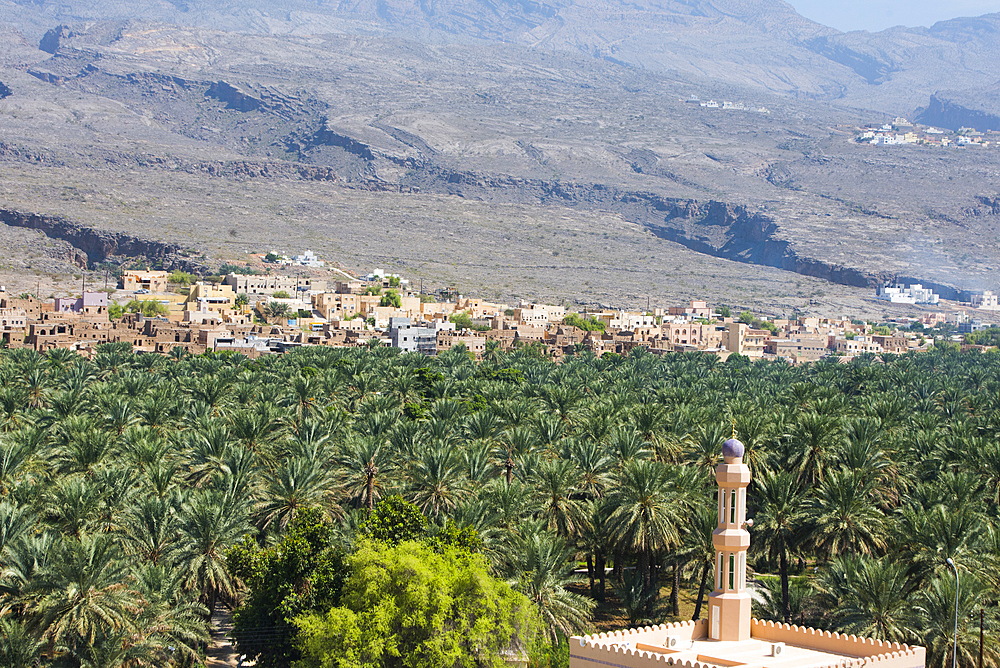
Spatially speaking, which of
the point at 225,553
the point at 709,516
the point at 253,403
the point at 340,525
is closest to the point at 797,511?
the point at 709,516

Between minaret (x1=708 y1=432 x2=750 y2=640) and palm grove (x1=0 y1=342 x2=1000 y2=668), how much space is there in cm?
770

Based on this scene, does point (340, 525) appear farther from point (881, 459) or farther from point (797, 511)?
point (881, 459)

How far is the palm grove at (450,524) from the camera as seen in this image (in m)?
32.0

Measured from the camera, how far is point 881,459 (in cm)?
5184

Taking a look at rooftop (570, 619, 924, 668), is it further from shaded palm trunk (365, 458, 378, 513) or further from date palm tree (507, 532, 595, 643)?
shaded palm trunk (365, 458, 378, 513)

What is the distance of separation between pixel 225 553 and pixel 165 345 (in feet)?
301

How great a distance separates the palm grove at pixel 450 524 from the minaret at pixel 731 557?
7.70 m

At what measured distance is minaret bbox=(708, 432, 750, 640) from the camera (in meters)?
24.6

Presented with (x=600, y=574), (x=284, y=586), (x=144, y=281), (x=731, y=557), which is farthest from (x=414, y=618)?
(x=144, y=281)

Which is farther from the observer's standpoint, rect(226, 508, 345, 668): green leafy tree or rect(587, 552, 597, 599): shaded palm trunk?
rect(587, 552, 597, 599): shaded palm trunk

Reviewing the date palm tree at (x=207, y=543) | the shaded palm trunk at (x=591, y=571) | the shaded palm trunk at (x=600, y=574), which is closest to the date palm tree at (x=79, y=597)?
the date palm tree at (x=207, y=543)

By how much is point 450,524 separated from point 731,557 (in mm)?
13767

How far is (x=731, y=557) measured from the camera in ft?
80.9

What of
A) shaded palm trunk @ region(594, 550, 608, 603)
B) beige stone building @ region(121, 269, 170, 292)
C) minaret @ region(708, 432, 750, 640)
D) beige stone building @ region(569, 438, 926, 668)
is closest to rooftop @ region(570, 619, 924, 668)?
beige stone building @ region(569, 438, 926, 668)
